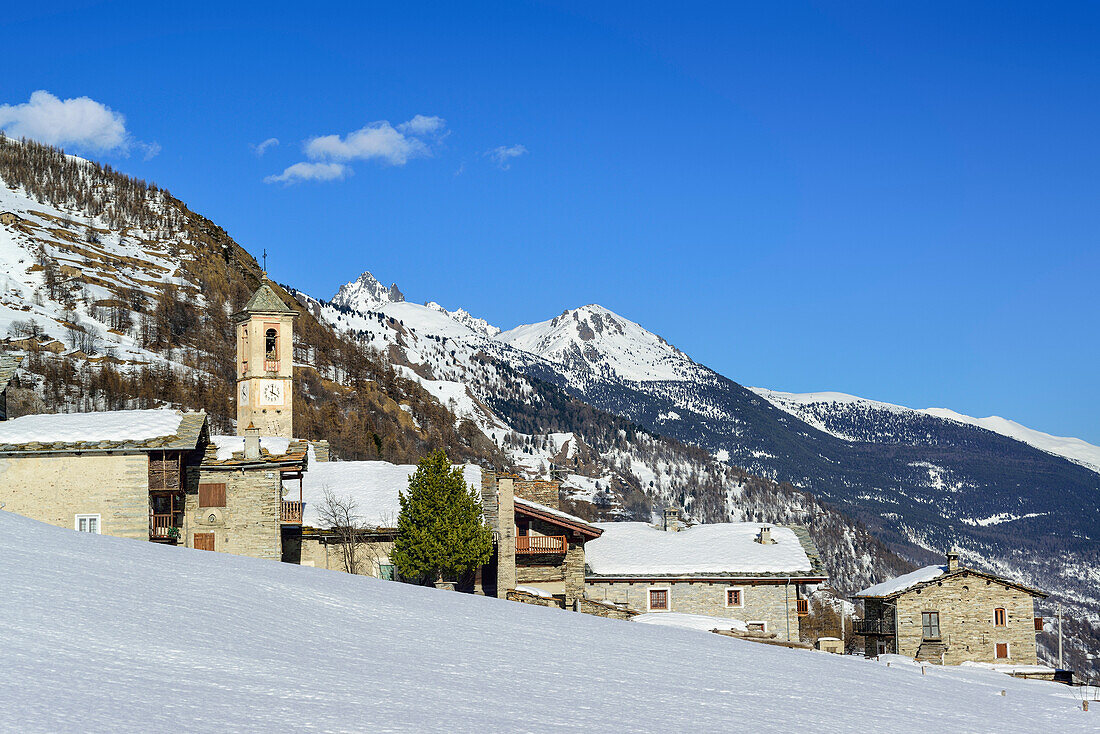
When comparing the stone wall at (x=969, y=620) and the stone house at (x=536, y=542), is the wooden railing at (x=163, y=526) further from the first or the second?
the stone wall at (x=969, y=620)

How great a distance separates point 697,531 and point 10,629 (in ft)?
139

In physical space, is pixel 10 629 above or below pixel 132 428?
below

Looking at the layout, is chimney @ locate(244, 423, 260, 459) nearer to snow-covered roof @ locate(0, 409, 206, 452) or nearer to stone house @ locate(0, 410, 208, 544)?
snow-covered roof @ locate(0, 409, 206, 452)

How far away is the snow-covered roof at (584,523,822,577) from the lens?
49344 mm

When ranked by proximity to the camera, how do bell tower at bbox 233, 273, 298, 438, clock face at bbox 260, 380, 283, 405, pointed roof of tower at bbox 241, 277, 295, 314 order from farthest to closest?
clock face at bbox 260, 380, 283, 405 < bell tower at bbox 233, 273, 298, 438 < pointed roof of tower at bbox 241, 277, 295, 314

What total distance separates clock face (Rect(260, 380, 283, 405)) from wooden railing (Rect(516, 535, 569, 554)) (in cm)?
2371

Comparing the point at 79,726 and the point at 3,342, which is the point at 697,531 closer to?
the point at 79,726

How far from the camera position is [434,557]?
1693 inches

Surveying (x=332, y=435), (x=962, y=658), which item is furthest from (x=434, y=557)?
(x=332, y=435)

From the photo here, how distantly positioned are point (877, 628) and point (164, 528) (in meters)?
35.6

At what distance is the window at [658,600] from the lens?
161ft

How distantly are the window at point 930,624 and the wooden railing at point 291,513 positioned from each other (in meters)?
30.1

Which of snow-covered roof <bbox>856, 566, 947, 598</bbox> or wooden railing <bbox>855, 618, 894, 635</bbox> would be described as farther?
wooden railing <bbox>855, 618, 894, 635</bbox>

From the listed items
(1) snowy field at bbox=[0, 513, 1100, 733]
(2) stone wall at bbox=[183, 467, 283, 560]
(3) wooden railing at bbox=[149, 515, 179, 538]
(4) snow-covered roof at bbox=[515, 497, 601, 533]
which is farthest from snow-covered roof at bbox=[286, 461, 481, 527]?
(1) snowy field at bbox=[0, 513, 1100, 733]
